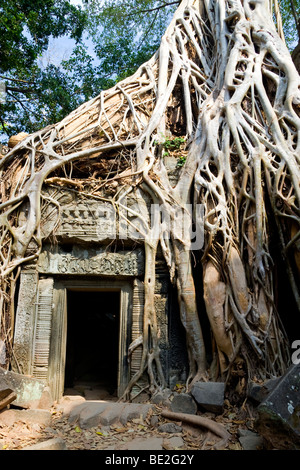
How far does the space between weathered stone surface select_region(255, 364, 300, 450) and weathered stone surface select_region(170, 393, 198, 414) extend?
95cm

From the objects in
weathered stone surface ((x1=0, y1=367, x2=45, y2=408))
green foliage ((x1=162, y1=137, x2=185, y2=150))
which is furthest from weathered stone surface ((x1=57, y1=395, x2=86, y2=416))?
green foliage ((x1=162, y1=137, x2=185, y2=150))

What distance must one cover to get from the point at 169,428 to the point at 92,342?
3.75 meters

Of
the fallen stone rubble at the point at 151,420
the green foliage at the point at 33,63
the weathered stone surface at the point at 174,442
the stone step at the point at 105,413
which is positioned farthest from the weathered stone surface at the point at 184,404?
the green foliage at the point at 33,63

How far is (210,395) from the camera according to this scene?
323 centimetres

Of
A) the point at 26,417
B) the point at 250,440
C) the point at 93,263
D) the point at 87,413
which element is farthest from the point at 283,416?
the point at 93,263

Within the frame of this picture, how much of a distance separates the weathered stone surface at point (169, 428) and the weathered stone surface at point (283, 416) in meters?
0.86

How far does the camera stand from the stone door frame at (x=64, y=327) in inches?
156

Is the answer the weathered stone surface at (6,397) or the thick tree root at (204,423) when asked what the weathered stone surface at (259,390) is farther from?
the weathered stone surface at (6,397)

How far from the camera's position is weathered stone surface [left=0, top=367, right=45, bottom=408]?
3.41 meters

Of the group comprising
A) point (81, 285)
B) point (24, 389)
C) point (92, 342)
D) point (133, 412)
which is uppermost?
point (81, 285)

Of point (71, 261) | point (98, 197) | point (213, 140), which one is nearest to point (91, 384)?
point (71, 261)

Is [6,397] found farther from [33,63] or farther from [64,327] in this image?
[33,63]

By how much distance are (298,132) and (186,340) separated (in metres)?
2.42

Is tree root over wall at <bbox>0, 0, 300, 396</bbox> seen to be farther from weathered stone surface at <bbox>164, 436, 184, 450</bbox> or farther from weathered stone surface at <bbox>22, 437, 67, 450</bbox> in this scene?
weathered stone surface at <bbox>22, 437, 67, 450</bbox>
